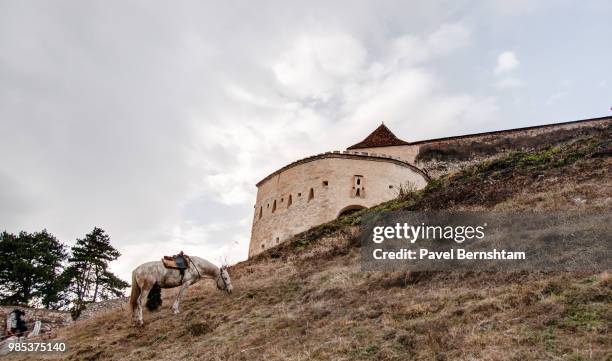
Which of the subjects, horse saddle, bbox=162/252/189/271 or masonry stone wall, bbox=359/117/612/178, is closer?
horse saddle, bbox=162/252/189/271

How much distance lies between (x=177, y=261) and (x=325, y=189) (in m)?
13.9

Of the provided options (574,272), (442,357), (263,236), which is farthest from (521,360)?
(263,236)

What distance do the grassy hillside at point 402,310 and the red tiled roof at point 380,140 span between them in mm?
17374

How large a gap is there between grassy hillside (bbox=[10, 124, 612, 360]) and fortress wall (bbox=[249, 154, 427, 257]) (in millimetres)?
7296

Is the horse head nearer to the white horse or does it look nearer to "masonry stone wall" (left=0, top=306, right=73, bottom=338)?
the white horse

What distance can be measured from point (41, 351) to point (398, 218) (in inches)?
449

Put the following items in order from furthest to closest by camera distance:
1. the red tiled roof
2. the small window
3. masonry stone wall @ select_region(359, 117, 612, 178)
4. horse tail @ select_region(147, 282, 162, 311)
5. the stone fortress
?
1. the red tiled roof
2. masonry stone wall @ select_region(359, 117, 612, 178)
3. the small window
4. the stone fortress
5. horse tail @ select_region(147, 282, 162, 311)

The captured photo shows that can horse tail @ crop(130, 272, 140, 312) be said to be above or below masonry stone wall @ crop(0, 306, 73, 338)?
above

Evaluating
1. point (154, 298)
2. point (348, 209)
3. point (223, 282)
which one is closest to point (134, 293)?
point (154, 298)

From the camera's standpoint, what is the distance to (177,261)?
41.7ft

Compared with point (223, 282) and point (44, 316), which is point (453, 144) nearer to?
point (223, 282)

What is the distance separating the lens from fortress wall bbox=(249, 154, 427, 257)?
83.4ft

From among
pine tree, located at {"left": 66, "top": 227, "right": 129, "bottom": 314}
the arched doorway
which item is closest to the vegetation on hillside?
pine tree, located at {"left": 66, "top": 227, "right": 129, "bottom": 314}

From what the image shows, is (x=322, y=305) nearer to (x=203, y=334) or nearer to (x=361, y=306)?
(x=361, y=306)
